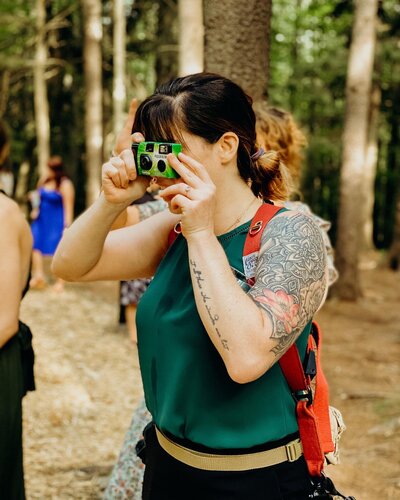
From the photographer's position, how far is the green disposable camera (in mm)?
1879

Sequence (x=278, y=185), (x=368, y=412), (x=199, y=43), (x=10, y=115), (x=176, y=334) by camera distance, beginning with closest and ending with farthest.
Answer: (x=176, y=334), (x=278, y=185), (x=368, y=412), (x=199, y=43), (x=10, y=115)

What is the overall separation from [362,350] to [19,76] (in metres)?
14.4

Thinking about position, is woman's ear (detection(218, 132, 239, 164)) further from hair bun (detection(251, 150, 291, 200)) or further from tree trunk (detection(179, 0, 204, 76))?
tree trunk (detection(179, 0, 204, 76))

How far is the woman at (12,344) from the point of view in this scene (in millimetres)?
2729

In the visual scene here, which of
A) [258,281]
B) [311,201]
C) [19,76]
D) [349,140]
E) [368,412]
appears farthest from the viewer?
[311,201]

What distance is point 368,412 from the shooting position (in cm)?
668

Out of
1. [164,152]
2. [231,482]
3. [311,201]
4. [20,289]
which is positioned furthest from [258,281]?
[311,201]

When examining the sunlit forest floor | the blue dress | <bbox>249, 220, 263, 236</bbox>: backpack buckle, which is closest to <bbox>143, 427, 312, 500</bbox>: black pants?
<bbox>249, 220, 263, 236</bbox>: backpack buckle

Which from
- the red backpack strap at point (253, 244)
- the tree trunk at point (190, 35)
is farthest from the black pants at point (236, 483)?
the tree trunk at point (190, 35)

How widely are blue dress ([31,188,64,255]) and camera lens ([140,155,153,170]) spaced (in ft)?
33.3

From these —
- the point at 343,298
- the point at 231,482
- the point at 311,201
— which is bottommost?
the point at 311,201

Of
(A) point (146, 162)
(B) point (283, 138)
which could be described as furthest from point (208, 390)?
(B) point (283, 138)

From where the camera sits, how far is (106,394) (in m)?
6.81

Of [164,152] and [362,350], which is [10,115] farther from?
[164,152]
